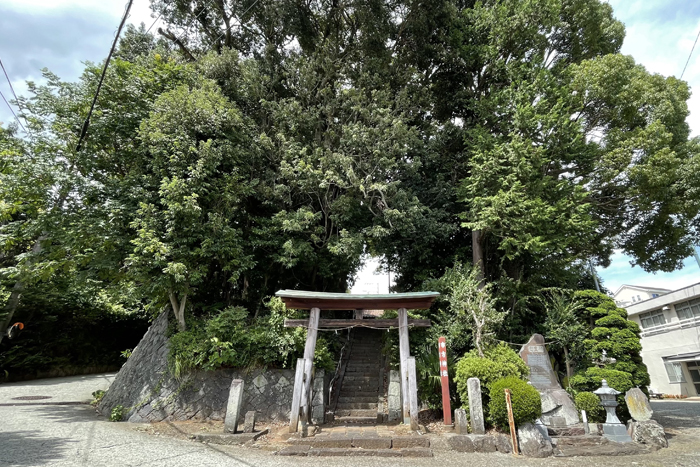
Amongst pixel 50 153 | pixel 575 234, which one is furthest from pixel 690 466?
pixel 50 153

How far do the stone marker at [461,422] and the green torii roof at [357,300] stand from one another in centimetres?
236

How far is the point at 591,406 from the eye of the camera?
24.6 ft

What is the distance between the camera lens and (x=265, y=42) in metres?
12.6

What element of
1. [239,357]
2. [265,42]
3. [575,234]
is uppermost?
[265,42]

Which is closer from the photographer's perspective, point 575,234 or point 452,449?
point 452,449

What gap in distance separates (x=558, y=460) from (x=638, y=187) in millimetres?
8604

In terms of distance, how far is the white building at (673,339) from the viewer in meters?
16.0

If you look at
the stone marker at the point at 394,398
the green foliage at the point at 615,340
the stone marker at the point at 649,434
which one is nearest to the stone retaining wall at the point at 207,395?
the stone marker at the point at 394,398

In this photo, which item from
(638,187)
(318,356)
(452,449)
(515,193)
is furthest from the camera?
(638,187)

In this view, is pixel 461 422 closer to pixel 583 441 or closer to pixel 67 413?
pixel 583 441

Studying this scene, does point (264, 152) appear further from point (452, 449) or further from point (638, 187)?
point (638, 187)

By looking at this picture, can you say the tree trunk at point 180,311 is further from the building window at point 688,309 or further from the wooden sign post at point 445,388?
the building window at point 688,309

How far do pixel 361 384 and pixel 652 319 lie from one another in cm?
1935

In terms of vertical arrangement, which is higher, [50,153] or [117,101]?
[117,101]
